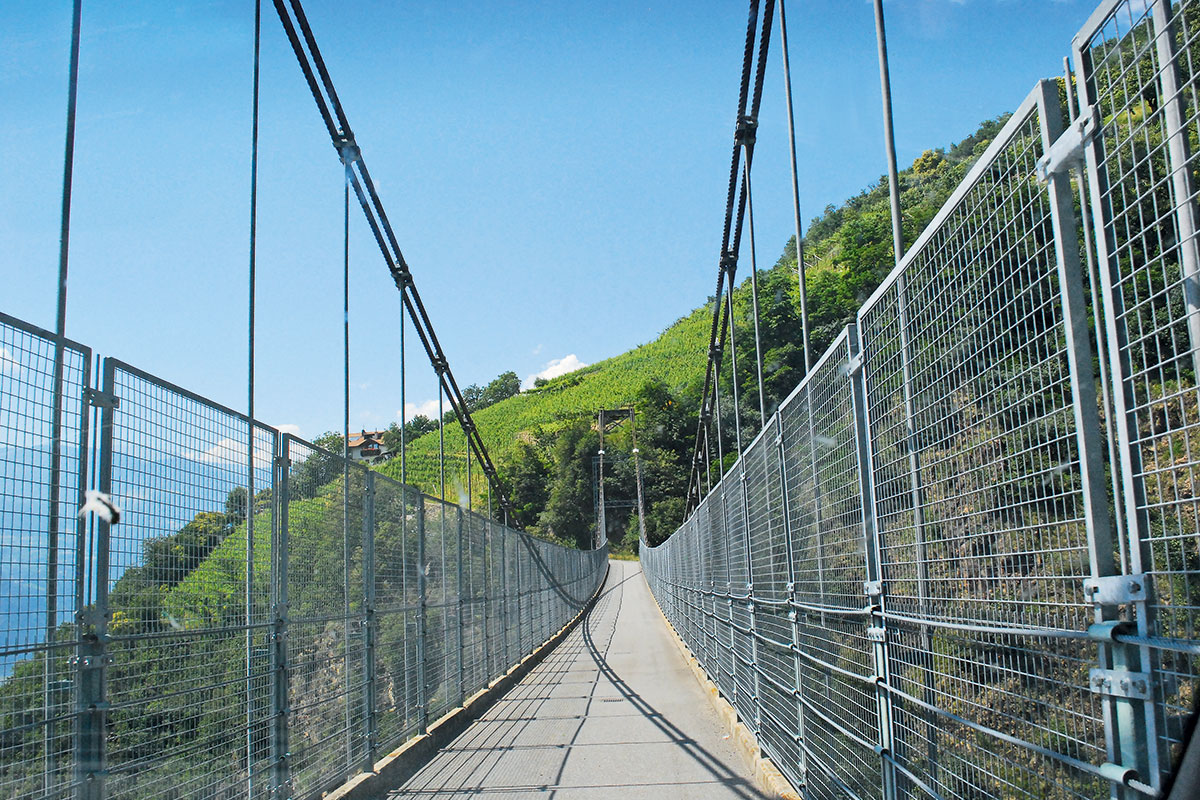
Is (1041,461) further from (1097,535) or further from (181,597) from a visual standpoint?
(181,597)

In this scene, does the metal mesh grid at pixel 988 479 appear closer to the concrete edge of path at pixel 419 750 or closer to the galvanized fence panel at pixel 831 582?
the galvanized fence panel at pixel 831 582

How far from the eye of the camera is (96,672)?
288cm

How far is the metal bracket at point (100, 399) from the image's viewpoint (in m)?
2.99

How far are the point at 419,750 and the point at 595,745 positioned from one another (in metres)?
1.31

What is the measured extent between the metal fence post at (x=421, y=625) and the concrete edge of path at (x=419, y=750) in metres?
0.14

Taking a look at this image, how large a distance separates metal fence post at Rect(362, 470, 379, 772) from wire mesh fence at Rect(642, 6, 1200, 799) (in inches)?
134

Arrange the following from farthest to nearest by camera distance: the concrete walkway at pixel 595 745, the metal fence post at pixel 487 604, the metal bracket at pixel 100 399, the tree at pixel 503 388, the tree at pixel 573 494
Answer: the tree at pixel 503 388 < the tree at pixel 573 494 < the metal fence post at pixel 487 604 < the concrete walkway at pixel 595 745 < the metal bracket at pixel 100 399

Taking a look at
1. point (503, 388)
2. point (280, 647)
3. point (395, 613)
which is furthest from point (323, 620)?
point (503, 388)

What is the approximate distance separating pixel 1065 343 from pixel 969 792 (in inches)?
50.1

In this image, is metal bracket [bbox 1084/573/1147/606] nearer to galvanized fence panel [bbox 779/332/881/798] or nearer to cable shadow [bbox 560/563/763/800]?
galvanized fence panel [bbox 779/332/881/798]

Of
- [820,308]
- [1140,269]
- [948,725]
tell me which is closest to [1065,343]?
[1140,269]

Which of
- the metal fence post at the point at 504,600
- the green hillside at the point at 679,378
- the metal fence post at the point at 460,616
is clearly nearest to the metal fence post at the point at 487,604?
the metal fence post at the point at 504,600

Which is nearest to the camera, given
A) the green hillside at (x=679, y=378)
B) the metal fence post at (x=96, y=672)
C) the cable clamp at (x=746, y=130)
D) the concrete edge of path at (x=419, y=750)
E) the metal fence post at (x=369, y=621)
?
the metal fence post at (x=96, y=672)

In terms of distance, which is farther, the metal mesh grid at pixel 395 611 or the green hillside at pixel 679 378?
the green hillside at pixel 679 378
